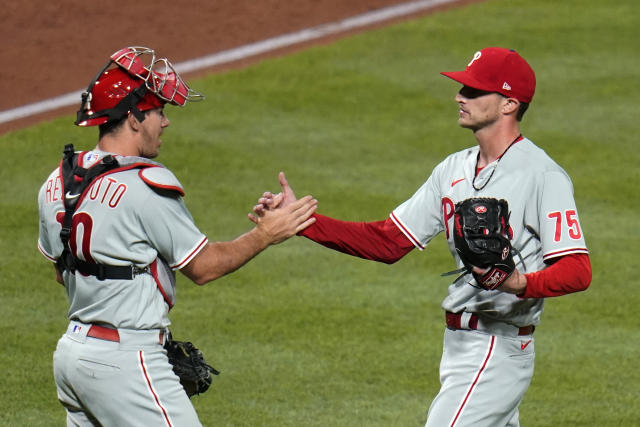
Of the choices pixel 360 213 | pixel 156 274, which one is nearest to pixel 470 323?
pixel 156 274

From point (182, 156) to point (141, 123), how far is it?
19.3 feet

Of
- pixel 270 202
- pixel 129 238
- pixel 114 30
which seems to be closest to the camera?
pixel 129 238

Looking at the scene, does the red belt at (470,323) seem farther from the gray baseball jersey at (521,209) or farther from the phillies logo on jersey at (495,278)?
the phillies logo on jersey at (495,278)

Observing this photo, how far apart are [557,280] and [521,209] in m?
0.41

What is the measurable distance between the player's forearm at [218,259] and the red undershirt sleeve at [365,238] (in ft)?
2.15

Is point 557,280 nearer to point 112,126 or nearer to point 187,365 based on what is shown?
point 187,365

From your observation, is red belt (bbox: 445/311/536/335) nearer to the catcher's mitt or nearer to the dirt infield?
the catcher's mitt

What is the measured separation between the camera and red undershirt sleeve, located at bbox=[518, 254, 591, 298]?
414 cm

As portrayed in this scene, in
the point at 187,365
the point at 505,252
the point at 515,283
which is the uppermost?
the point at 505,252

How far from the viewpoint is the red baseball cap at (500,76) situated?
15.0ft

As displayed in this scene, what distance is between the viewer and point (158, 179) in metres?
4.00

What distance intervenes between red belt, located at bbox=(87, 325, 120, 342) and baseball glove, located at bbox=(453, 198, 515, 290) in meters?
1.31

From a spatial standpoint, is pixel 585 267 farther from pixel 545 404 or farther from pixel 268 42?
pixel 268 42

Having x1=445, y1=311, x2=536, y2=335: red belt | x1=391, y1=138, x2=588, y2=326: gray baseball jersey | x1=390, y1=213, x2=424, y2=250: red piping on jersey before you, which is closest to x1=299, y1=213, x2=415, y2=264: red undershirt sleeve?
x1=390, y1=213, x2=424, y2=250: red piping on jersey
